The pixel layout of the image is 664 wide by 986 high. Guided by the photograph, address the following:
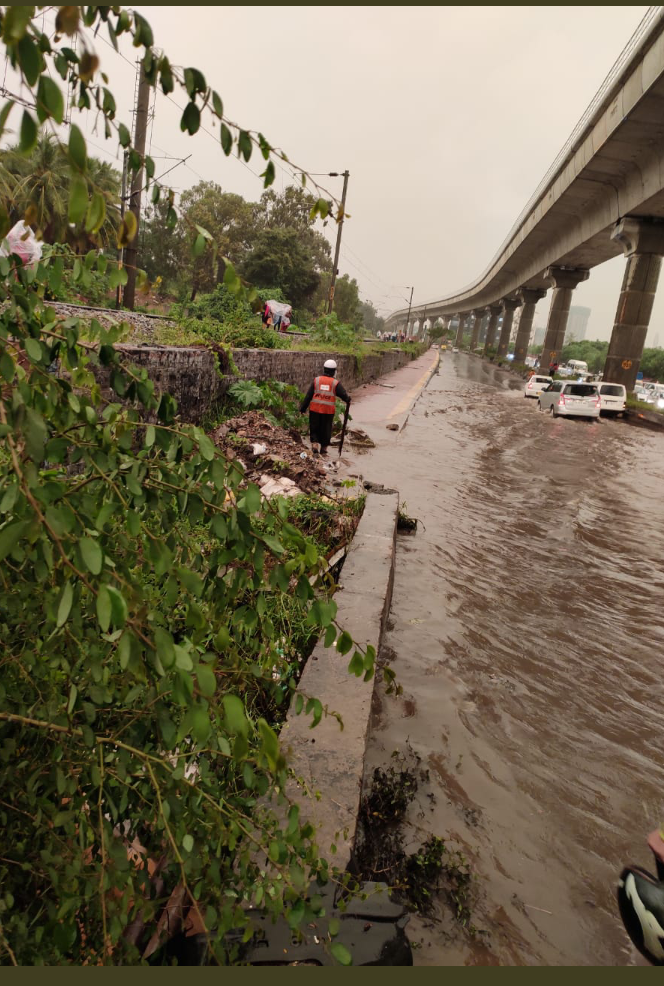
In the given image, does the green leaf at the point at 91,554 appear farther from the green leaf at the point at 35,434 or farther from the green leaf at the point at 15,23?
the green leaf at the point at 15,23

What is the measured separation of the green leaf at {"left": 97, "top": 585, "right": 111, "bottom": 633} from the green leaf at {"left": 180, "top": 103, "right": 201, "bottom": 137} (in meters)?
0.94

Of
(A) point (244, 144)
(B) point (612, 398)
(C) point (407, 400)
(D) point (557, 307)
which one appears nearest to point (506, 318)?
(D) point (557, 307)

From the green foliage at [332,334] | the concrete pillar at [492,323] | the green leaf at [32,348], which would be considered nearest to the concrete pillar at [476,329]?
the concrete pillar at [492,323]

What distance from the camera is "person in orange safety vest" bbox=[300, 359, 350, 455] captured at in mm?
9297

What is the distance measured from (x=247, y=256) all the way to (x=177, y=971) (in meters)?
50.8

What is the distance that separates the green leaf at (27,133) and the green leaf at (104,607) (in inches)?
28.4

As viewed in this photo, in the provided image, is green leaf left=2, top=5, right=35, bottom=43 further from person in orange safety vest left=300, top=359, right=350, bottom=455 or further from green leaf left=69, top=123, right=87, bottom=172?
person in orange safety vest left=300, top=359, right=350, bottom=455

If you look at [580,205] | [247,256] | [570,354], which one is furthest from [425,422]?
[570,354]

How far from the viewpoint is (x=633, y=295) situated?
25.8 m

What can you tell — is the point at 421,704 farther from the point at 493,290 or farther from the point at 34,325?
the point at 493,290

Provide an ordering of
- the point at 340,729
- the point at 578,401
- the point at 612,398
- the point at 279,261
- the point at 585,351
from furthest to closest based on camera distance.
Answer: the point at 585,351
the point at 279,261
the point at 612,398
the point at 578,401
the point at 340,729

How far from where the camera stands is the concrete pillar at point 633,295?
24656 millimetres

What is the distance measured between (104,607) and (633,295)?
29.7 m

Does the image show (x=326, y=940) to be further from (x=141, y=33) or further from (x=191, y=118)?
(x=141, y=33)
